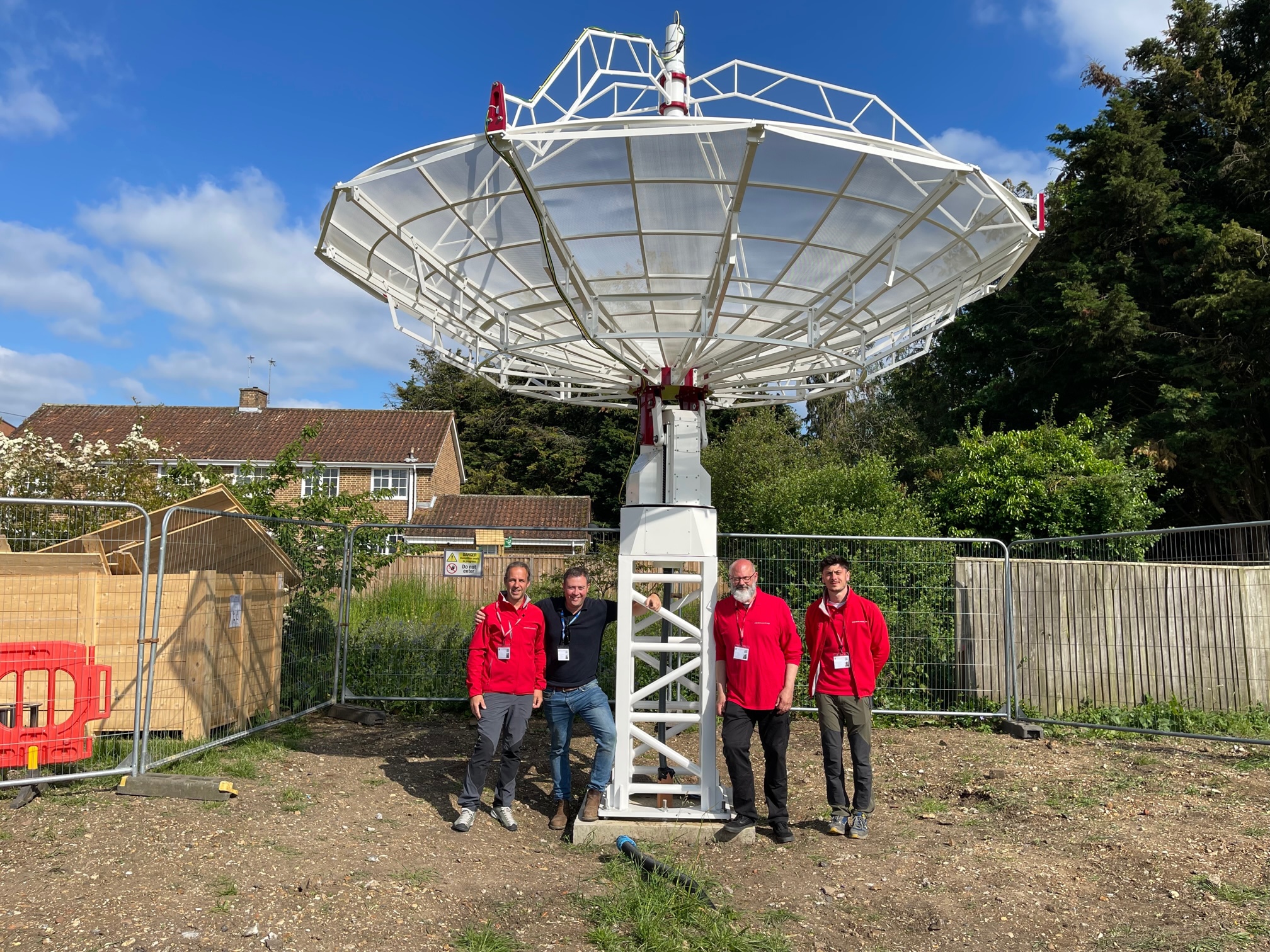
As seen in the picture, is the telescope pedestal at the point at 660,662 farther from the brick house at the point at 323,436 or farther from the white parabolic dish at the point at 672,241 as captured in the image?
the brick house at the point at 323,436

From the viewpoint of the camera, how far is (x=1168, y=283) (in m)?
21.9

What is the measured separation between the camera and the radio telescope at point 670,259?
17.6 feet

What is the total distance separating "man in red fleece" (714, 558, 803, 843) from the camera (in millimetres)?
6281

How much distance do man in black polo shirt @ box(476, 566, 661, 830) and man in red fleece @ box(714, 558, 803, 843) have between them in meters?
0.72

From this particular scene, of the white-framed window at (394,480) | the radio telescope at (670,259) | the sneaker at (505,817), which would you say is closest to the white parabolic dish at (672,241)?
the radio telescope at (670,259)

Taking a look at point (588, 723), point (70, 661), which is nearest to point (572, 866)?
A: point (588, 723)

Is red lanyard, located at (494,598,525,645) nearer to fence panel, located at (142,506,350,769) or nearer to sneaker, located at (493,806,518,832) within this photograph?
sneaker, located at (493,806,518,832)

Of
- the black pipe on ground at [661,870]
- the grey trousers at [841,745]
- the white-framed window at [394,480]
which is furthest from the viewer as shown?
the white-framed window at [394,480]

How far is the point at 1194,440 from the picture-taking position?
20.1m

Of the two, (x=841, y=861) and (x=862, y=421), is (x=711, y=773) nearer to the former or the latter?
(x=841, y=861)

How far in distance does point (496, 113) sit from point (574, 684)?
4075 mm

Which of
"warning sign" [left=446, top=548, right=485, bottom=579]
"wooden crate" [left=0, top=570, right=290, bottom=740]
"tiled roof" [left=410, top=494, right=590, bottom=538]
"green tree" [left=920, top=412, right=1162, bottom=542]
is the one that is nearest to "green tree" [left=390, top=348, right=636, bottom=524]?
"tiled roof" [left=410, top=494, right=590, bottom=538]

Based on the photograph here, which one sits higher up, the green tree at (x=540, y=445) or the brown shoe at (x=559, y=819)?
the green tree at (x=540, y=445)

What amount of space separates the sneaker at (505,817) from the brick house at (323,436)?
30551 millimetres
